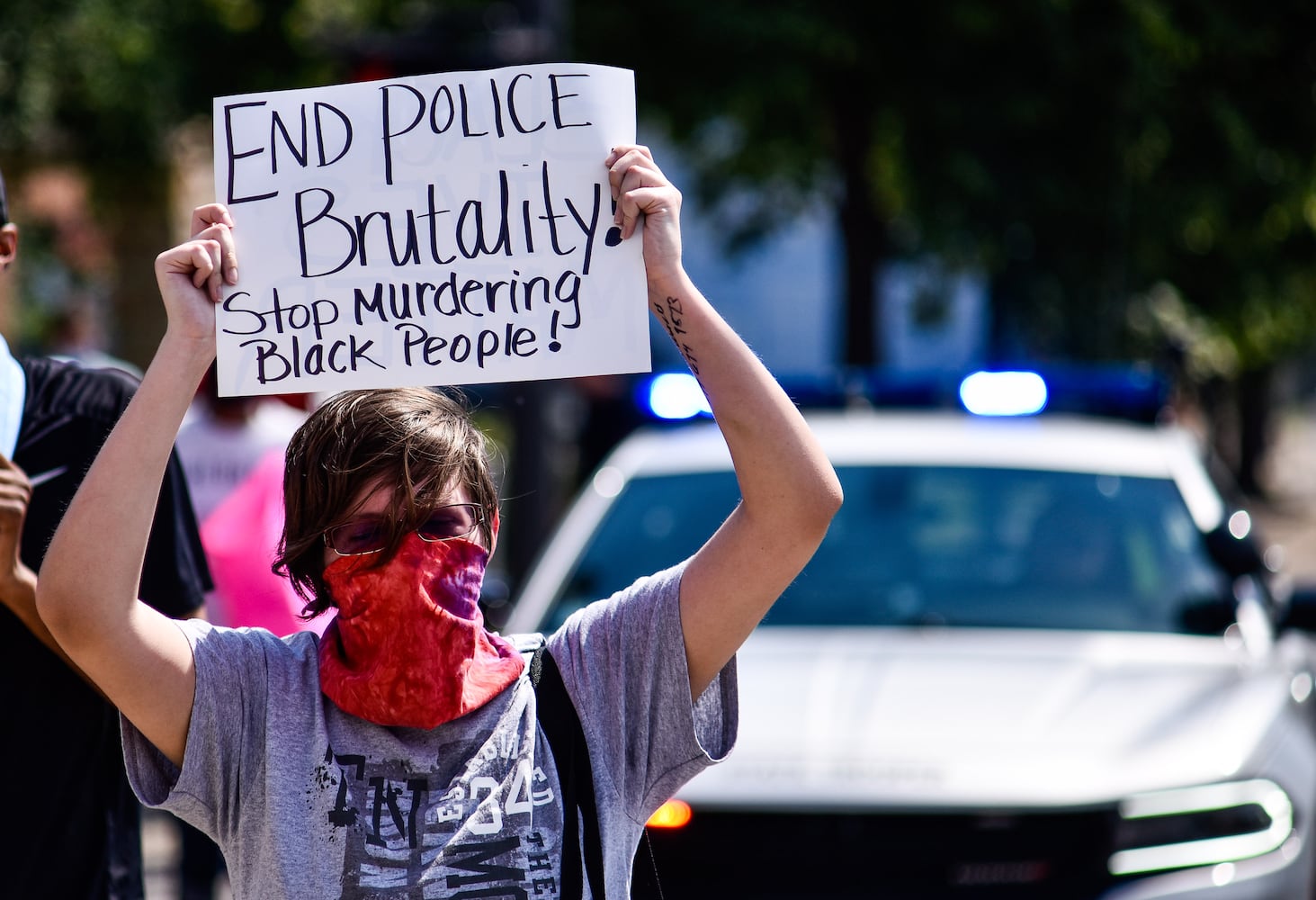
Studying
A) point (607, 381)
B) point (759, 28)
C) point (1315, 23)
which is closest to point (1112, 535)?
point (607, 381)

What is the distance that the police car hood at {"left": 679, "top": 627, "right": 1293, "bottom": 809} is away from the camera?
348 centimetres

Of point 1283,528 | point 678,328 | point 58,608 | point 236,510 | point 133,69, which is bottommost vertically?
point 1283,528

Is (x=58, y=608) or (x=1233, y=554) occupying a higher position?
(x=58, y=608)

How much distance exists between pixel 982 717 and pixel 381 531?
2146 millimetres

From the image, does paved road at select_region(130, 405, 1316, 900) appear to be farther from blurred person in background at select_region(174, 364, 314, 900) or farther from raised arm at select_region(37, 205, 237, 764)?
raised arm at select_region(37, 205, 237, 764)

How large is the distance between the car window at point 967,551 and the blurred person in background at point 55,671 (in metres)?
2.02

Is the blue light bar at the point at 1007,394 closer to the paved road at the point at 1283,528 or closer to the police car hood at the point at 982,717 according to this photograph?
the police car hood at the point at 982,717

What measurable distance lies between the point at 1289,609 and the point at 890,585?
1.14 m

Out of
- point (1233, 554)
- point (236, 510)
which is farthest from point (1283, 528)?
point (236, 510)

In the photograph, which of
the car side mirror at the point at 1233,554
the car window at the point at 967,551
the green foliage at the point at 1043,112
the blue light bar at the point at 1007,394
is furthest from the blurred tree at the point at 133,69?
the car side mirror at the point at 1233,554

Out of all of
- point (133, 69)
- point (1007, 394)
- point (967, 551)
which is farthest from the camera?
point (133, 69)

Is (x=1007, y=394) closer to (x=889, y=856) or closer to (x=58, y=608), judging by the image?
(x=889, y=856)

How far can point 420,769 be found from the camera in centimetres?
190

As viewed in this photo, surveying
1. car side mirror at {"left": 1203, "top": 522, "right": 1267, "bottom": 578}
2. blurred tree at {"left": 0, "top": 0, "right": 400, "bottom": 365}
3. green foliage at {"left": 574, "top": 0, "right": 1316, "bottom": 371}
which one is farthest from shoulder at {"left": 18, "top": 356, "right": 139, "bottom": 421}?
green foliage at {"left": 574, "top": 0, "right": 1316, "bottom": 371}
